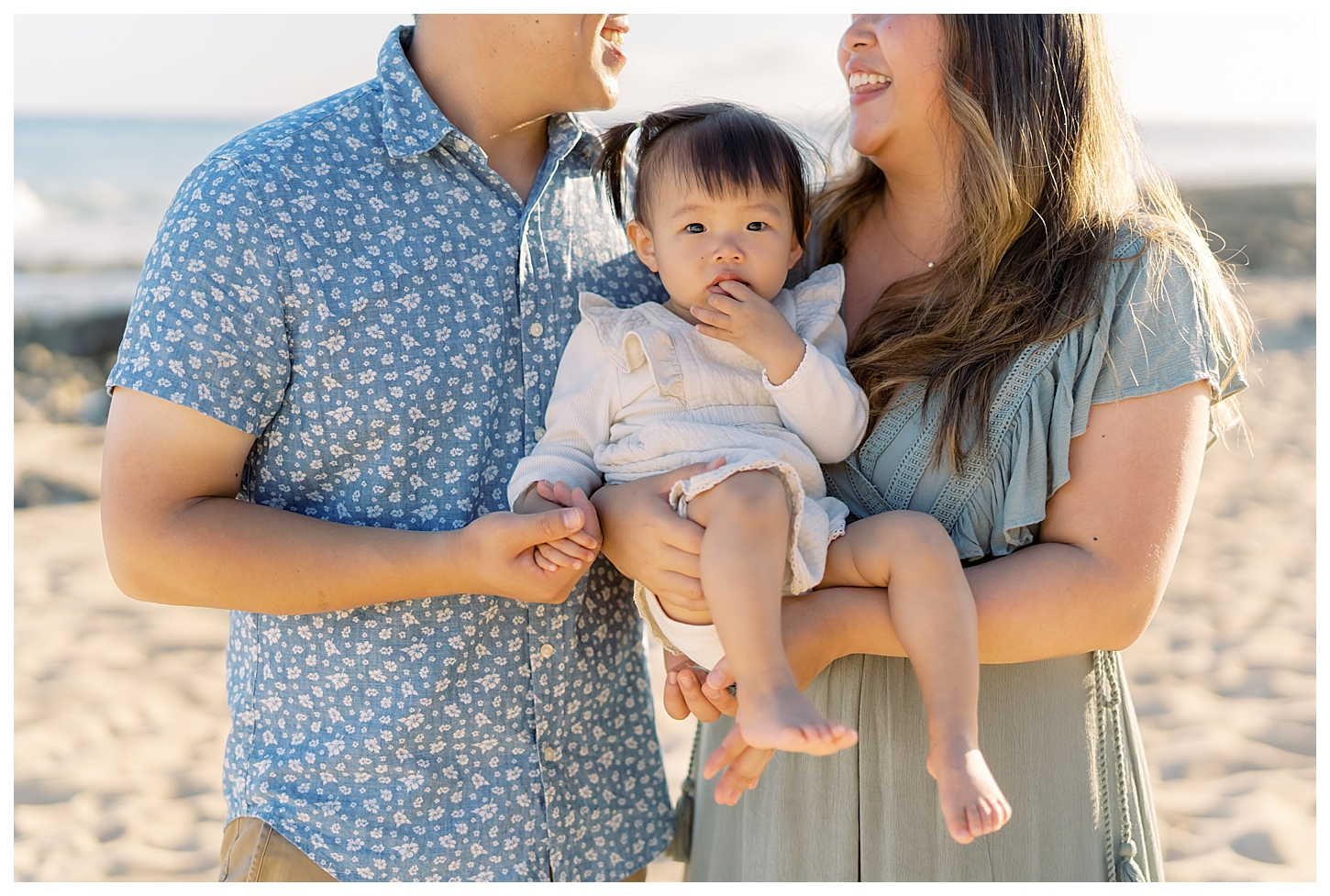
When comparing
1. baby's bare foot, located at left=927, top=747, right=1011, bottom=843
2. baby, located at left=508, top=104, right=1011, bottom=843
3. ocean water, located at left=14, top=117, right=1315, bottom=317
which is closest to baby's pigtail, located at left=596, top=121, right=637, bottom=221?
baby, located at left=508, top=104, right=1011, bottom=843

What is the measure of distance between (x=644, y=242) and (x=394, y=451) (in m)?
0.70

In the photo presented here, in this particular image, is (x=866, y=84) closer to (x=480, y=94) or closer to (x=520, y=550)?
(x=480, y=94)

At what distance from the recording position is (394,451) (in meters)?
1.92

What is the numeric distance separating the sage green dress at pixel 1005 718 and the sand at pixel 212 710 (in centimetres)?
209

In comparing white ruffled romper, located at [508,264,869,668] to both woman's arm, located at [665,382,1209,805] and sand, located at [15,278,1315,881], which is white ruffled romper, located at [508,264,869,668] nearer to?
woman's arm, located at [665,382,1209,805]

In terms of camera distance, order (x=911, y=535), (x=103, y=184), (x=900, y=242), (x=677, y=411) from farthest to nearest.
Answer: (x=103, y=184) → (x=900, y=242) → (x=677, y=411) → (x=911, y=535)

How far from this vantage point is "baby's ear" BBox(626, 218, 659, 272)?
2158mm

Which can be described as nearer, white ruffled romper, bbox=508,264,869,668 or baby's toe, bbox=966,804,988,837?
baby's toe, bbox=966,804,988,837

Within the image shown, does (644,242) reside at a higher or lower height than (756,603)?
higher

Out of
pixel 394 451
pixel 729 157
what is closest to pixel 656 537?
pixel 394 451

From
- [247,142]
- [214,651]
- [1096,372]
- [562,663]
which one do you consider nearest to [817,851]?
[562,663]

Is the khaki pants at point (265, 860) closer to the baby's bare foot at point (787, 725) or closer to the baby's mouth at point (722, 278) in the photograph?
the baby's bare foot at point (787, 725)

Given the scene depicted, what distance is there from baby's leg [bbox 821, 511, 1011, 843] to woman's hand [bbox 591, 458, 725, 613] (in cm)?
28

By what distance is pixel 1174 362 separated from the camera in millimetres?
1822
